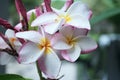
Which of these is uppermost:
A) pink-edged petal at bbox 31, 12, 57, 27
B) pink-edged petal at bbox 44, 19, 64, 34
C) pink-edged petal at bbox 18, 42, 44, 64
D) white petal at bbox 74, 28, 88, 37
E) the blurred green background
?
pink-edged petal at bbox 31, 12, 57, 27

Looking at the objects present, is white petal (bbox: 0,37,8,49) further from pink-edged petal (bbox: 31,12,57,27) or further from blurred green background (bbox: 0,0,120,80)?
blurred green background (bbox: 0,0,120,80)

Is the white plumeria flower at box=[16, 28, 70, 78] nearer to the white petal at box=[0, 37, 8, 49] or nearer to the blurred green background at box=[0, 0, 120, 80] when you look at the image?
the white petal at box=[0, 37, 8, 49]

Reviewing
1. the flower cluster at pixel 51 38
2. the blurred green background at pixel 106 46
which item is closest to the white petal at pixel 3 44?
the flower cluster at pixel 51 38

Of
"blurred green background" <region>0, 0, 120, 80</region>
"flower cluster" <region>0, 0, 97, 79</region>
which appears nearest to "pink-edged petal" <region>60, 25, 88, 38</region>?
"flower cluster" <region>0, 0, 97, 79</region>

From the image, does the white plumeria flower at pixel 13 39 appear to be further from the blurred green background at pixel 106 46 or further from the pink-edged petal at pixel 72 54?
the blurred green background at pixel 106 46

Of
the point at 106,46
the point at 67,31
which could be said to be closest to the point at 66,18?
the point at 67,31

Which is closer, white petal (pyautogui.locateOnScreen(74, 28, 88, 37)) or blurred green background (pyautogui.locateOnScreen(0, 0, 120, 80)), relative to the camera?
white petal (pyautogui.locateOnScreen(74, 28, 88, 37))

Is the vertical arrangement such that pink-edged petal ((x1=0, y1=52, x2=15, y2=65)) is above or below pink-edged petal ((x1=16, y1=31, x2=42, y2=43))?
below

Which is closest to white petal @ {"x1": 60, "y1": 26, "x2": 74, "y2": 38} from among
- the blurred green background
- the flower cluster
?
the flower cluster

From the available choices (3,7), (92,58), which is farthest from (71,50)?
(92,58)
